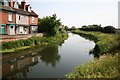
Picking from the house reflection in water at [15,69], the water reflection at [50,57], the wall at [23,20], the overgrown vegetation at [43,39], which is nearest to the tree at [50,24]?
the overgrown vegetation at [43,39]

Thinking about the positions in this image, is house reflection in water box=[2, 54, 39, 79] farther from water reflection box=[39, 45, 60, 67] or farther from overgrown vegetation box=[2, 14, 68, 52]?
overgrown vegetation box=[2, 14, 68, 52]

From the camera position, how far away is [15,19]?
44.3 m

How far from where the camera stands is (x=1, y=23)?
3872 centimetres

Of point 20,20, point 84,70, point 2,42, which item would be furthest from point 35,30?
point 84,70

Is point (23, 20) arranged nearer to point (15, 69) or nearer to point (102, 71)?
point (15, 69)

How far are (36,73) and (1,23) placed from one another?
22772mm

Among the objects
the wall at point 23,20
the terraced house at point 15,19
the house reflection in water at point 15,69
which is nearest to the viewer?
the house reflection in water at point 15,69

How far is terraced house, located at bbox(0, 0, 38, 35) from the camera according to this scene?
3953 cm

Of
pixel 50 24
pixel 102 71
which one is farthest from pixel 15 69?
pixel 50 24

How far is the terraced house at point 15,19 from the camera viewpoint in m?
39.5

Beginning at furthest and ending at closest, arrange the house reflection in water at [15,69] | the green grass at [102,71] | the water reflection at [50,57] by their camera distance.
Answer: the water reflection at [50,57] → the house reflection in water at [15,69] → the green grass at [102,71]

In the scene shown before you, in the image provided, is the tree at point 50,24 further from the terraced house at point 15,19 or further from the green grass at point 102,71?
the green grass at point 102,71

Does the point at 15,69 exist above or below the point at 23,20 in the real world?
below

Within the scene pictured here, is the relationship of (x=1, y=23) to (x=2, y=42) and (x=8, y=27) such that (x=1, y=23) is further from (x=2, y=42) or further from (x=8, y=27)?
(x=2, y=42)
